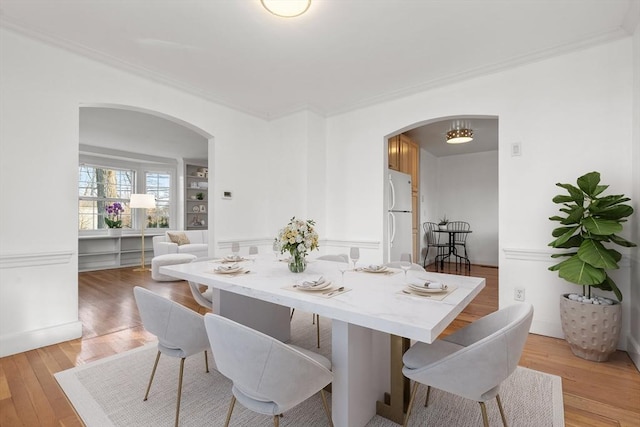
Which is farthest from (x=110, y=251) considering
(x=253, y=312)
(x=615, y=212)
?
(x=615, y=212)

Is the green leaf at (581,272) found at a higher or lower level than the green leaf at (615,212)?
lower

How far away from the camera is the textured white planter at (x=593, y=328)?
228 cm

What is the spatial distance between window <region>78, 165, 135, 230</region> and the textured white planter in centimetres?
801

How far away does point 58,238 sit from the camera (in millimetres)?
2727

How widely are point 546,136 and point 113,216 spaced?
26.2ft

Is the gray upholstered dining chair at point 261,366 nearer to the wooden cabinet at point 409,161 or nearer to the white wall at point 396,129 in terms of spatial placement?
the white wall at point 396,129

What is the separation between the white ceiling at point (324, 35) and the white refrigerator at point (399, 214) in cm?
139

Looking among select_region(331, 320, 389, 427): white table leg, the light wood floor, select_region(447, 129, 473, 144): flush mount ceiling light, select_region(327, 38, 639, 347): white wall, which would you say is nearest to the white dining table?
select_region(331, 320, 389, 427): white table leg

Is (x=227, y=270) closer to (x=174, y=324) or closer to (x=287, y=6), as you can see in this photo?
(x=174, y=324)

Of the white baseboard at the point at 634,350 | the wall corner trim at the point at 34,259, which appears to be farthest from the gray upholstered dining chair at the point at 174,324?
the white baseboard at the point at 634,350

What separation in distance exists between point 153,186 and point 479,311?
7.45 m

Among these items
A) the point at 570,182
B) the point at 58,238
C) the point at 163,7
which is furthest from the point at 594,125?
the point at 58,238

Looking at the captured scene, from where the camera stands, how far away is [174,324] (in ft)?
5.16

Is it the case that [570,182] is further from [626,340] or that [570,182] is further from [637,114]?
[626,340]
